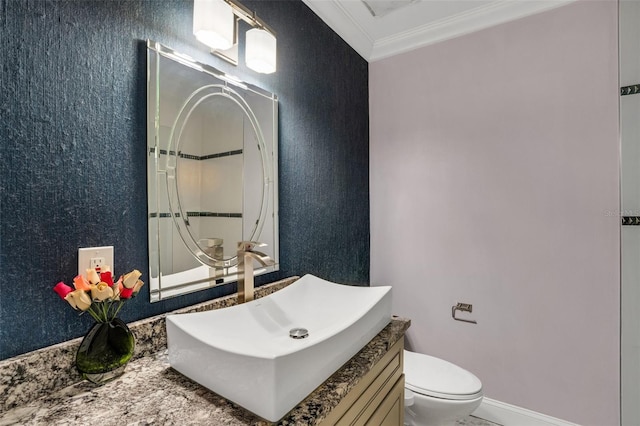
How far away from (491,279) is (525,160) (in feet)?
2.29

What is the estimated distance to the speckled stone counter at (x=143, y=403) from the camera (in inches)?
23.3

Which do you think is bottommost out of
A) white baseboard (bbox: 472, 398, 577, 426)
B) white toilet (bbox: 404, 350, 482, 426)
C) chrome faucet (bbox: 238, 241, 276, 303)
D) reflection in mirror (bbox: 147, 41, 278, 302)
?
white baseboard (bbox: 472, 398, 577, 426)

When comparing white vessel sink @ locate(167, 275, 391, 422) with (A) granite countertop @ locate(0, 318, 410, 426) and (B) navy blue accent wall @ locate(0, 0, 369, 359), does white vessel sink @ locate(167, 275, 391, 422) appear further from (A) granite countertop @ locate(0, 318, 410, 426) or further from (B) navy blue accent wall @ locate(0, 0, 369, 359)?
(B) navy blue accent wall @ locate(0, 0, 369, 359)

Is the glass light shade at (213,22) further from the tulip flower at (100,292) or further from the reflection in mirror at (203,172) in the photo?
the tulip flower at (100,292)

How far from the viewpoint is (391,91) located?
7.09 ft

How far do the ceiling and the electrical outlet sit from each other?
1.48 m

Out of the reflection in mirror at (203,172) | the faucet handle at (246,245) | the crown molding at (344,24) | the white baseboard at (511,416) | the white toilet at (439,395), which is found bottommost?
the white baseboard at (511,416)

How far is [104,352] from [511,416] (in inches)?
80.6

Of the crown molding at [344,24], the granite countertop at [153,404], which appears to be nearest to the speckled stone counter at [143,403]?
the granite countertop at [153,404]

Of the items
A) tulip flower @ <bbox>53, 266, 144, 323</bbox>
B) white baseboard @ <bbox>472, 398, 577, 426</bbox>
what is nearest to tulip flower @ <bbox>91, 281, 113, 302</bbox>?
tulip flower @ <bbox>53, 266, 144, 323</bbox>

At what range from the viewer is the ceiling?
1725mm

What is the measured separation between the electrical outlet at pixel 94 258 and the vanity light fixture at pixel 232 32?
2.29 ft

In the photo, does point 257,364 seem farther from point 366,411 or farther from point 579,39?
point 579,39

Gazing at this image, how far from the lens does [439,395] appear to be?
55.5 inches
